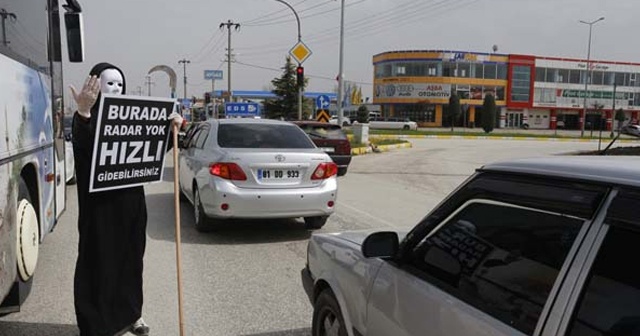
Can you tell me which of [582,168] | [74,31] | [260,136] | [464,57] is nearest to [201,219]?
[260,136]

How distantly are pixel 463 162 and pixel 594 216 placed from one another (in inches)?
801

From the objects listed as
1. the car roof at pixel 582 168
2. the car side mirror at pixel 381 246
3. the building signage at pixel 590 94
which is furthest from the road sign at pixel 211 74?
the car roof at pixel 582 168

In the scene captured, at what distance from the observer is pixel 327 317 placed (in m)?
3.37

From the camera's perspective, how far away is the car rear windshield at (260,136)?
25.1 ft

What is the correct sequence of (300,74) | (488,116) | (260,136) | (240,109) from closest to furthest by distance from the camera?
1. (260,136)
2. (300,74)
3. (240,109)
4. (488,116)

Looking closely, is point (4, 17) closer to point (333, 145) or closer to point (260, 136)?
point (260, 136)

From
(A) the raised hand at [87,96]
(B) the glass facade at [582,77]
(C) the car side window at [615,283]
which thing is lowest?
(C) the car side window at [615,283]

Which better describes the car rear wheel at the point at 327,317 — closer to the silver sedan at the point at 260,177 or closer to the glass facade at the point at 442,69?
the silver sedan at the point at 260,177

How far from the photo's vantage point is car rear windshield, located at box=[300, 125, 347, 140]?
15125 mm

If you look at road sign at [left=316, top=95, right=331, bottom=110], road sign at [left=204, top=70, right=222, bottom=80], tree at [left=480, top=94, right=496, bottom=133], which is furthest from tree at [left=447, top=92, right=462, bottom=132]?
road sign at [left=316, top=95, right=331, bottom=110]

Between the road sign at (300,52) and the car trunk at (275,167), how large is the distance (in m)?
16.7

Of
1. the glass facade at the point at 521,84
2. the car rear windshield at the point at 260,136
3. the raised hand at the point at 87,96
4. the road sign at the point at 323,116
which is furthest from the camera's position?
the glass facade at the point at 521,84

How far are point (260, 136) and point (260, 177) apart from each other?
2.97 feet

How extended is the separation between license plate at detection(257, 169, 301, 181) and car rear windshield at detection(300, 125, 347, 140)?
779 cm
